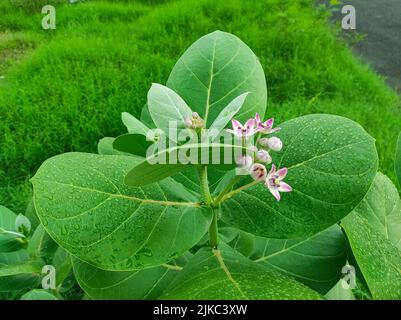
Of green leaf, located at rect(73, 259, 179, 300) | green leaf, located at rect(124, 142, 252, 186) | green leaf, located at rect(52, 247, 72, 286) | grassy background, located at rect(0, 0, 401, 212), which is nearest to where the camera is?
green leaf, located at rect(124, 142, 252, 186)

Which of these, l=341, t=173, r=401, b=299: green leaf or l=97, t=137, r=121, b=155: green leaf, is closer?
l=341, t=173, r=401, b=299: green leaf

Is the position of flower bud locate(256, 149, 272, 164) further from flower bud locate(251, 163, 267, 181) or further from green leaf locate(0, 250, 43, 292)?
green leaf locate(0, 250, 43, 292)

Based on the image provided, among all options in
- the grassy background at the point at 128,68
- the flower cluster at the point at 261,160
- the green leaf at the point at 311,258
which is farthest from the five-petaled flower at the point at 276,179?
the grassy background at the point at 128,68

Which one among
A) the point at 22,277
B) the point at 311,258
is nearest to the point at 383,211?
the point at 311,258

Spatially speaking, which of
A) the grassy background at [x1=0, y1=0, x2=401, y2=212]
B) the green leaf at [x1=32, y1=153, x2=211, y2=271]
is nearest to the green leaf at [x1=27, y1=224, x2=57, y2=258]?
the green leaf at [x1=32, y1=153, x2=211, y2=271]

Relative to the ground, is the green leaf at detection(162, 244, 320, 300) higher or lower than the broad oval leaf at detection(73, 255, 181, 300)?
higher

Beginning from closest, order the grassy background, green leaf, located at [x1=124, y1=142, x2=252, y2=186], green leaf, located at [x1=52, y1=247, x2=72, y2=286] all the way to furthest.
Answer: green leaf, located at [x1=124, y1=142, x2=252, y2=186]
green leaf, located at [x1=52, y1=247, x2=72, y2=286]
the grassy background

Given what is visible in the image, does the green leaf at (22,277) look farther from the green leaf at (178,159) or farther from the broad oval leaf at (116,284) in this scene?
the green leaf at (178,159)
